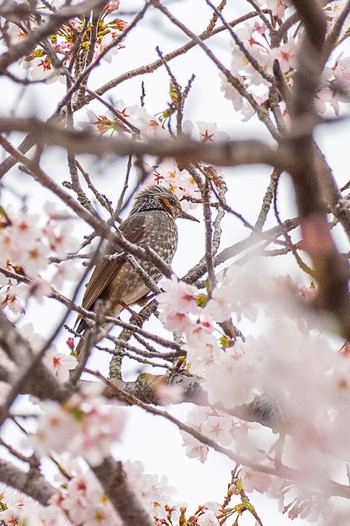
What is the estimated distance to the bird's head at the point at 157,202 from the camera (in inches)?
295

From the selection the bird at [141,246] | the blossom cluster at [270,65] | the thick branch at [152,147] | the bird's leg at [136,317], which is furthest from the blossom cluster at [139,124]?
the bird at [141,246]

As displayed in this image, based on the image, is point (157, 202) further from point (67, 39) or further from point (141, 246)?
point (67, 39)

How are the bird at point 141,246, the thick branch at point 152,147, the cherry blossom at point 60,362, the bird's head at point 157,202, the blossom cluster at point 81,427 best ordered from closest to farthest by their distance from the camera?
the thick branch at point 152,147
the blossom cluster at point 81,427
the cherry blossom at point 60,362
the bird at point 141,246
the bird's head at point 157,202

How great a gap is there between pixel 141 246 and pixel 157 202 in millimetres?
1008

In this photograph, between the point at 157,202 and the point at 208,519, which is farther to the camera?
the point at 157,202

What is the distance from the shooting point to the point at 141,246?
263 inches

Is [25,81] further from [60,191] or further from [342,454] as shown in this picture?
[342,454]

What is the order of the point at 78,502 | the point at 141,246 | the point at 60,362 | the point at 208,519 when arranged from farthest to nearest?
the point at 141,246
the point at 208,519
the point at 60,362
the point at 78,502

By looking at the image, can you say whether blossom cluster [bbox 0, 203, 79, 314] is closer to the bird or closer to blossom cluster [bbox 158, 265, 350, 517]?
blossom cluster [bbox 158, 265, 350, 517]

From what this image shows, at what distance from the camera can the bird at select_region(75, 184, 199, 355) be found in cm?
644

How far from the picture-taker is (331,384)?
182 centimetres

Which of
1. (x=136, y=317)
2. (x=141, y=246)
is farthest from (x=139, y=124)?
(x=141, y=246)

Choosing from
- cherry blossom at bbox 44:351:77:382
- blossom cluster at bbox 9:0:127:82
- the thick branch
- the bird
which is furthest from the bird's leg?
the thick branch

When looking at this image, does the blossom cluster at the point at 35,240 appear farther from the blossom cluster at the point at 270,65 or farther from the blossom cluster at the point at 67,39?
the blossom cluster at the point at 67,39
